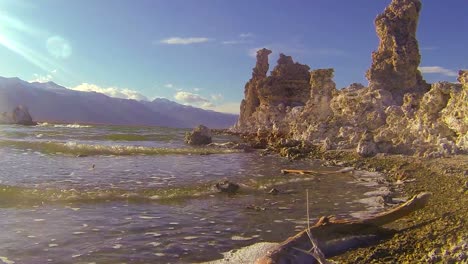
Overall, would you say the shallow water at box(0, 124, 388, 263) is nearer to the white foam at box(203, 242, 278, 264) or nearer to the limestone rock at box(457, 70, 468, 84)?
the white foam at box(203, 242, 278, 264)

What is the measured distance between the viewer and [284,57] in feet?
226

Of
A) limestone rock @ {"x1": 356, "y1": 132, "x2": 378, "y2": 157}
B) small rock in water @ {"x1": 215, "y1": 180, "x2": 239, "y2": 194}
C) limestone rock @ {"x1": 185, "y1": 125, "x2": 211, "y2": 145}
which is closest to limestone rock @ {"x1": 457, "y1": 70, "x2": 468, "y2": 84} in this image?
limestone rock @ {"x1": 356, "y1": 132, "x2": 378, "y2": 157}

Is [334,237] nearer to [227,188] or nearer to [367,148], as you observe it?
[227,188]

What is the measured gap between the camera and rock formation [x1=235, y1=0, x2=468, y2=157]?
18.6 m

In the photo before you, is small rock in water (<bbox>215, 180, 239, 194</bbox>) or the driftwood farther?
small rock in water (<bbox>215, 180, 239, 194</bbox>)

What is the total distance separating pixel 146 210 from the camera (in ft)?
33.4

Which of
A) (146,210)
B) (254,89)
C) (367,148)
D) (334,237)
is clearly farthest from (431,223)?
(254,89)

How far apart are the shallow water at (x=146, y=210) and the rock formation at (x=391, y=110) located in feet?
17.2

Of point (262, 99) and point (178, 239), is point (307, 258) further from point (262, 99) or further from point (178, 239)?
point (262, 99)

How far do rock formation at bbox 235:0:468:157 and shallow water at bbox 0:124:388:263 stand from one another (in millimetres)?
5252

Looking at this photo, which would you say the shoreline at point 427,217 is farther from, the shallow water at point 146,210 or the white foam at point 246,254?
the shallow water at point 146,210

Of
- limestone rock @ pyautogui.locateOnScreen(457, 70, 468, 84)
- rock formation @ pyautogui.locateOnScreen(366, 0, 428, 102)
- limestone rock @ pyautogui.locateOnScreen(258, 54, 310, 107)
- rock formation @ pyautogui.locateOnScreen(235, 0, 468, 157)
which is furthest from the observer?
limestone rock @ pyautogui.locateOnScreen(258, 54, 310, 107)

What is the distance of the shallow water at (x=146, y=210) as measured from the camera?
708 cm

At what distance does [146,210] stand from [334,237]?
18.0 ft
